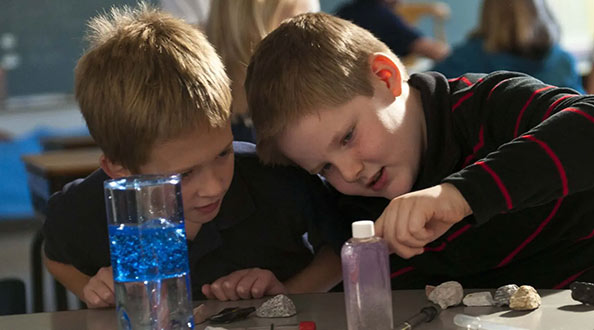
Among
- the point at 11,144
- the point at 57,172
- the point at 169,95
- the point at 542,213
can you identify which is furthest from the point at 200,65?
the point at 11,144

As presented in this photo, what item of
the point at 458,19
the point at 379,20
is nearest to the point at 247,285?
the point at 379,20

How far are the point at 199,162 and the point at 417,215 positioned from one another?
42 cm

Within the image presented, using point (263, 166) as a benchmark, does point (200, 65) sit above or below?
above

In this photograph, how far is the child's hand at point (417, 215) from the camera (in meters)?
1.04

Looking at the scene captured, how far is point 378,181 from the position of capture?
1436 mm

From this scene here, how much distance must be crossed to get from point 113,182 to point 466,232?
2.23 feet

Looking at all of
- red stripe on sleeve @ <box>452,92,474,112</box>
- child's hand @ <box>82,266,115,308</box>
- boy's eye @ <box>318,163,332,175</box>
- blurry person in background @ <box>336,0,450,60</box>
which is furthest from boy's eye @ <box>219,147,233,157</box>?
blurry person in background @ <box>336,0,450,60</box>

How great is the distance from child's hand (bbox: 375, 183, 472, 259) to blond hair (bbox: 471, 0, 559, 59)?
285cm

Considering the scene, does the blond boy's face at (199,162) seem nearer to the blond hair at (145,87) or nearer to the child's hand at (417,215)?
the blond hair at (145,87)

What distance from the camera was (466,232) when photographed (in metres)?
1.50

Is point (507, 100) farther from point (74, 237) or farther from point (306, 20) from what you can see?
point (74, 237)

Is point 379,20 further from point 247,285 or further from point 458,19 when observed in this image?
point 247,285

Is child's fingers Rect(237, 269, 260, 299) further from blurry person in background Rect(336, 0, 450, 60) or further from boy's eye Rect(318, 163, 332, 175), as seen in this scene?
blurry person in background Rect(336, 0, 450, 60)

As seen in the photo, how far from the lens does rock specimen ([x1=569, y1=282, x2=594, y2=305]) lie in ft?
3.51
